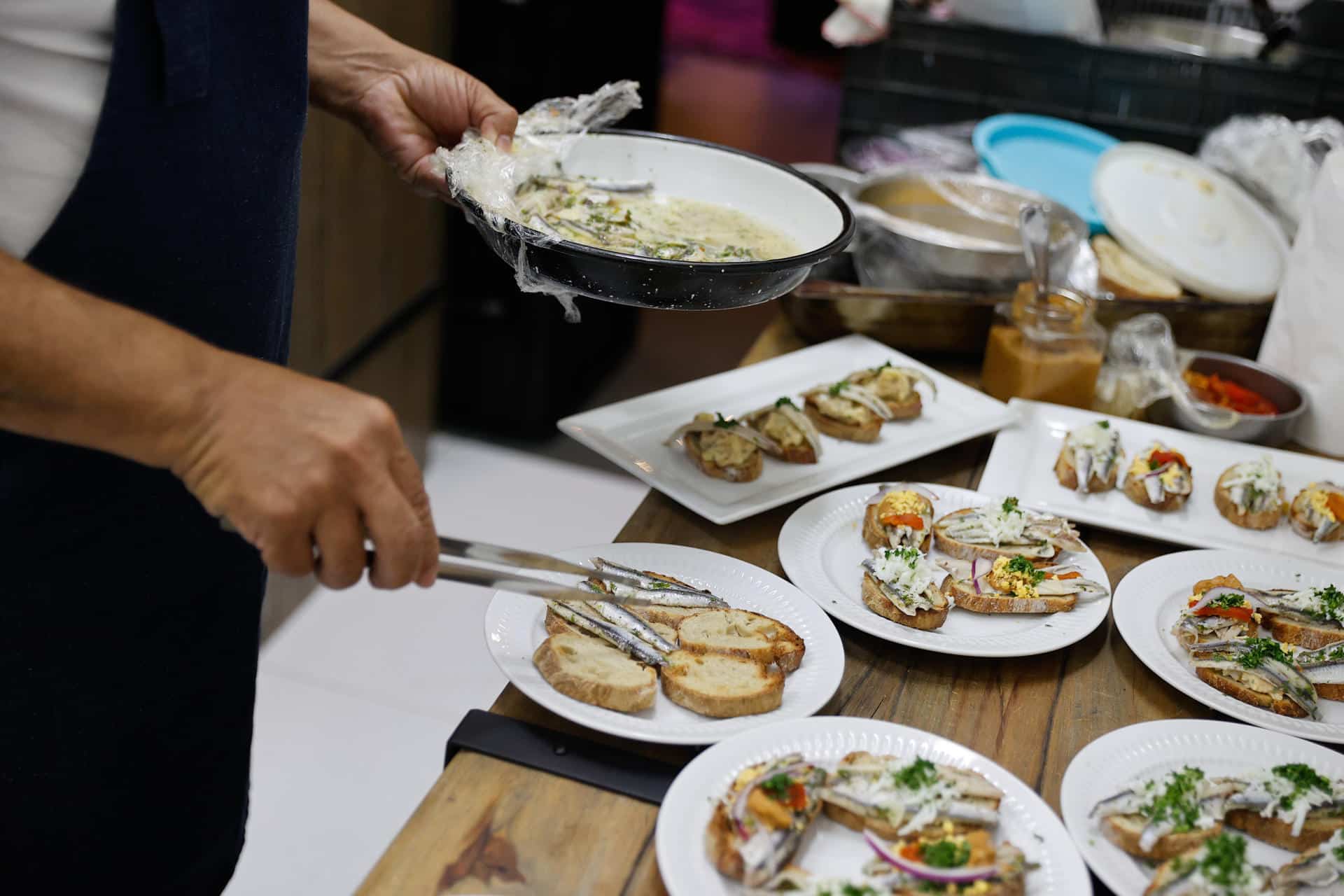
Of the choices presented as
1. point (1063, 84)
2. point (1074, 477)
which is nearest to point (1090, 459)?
point (1074, 477)

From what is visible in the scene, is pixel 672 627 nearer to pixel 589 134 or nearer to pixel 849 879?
pixel 849 879

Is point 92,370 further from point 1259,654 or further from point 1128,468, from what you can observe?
point 1128,468

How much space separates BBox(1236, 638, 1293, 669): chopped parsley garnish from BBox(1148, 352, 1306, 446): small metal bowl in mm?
647

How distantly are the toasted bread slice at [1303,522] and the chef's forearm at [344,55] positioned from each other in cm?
138

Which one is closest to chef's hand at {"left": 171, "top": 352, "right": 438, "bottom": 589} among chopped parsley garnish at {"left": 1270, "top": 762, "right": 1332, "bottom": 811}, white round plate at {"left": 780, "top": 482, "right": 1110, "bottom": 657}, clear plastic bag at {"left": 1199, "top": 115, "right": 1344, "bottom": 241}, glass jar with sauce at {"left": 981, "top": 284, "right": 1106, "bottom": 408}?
white round plate at {"left": 780, "top": 482, "right": 1110, "bottom": 657}

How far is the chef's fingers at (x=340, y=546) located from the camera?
3.00 ft

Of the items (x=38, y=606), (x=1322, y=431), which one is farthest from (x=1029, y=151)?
(x=38, y=606)

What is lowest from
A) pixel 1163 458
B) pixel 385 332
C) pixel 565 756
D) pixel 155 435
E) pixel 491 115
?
pixel 385 332

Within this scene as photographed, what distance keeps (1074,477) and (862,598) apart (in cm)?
47

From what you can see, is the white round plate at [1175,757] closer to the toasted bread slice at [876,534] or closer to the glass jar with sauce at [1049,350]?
the toasted bread slice at [876,534]

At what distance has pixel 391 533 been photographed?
0.94 m

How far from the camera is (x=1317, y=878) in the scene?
1.03m

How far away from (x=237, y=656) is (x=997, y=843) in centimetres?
93

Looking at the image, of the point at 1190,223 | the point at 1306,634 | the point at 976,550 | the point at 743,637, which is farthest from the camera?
the point at 1190,223
